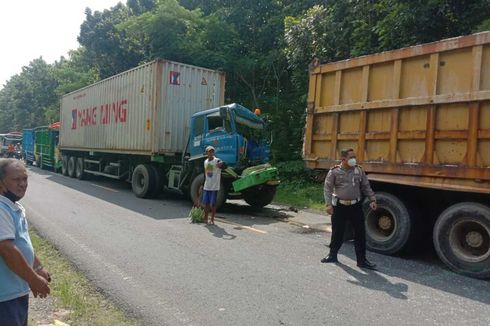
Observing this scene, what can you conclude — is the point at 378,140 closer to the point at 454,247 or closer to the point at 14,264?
the point at 454,247

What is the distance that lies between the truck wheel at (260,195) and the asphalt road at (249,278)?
1865 mm

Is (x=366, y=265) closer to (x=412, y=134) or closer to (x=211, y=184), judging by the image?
(x=412, y=134)

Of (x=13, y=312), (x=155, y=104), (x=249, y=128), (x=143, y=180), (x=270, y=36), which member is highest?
(x=270, y=36)

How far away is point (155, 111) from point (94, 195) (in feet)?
10.6

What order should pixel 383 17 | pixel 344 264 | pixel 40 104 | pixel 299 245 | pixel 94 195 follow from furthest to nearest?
pixel 40 104
pixel 94 195
pixel 383 17
pixel 299 245
pixel 344 264

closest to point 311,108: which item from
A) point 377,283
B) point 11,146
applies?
point 377,283

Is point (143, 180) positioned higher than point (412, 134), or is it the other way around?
point (412, 134)

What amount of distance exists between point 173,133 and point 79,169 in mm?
8244

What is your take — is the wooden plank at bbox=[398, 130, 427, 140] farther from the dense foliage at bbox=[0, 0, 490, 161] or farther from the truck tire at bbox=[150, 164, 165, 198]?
the truck tire at bbox=[150, 164, 165, 198]

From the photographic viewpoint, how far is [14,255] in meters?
2.45

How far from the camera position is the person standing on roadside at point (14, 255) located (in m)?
2.45

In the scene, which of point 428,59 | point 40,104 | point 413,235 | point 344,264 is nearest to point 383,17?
point 428,59

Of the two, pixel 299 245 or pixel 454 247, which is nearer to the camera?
pixel 454 247

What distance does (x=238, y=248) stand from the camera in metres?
6.97
